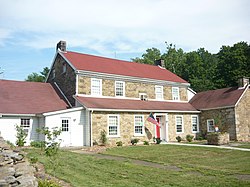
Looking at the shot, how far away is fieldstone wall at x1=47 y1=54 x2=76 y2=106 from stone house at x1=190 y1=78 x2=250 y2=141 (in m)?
13.9

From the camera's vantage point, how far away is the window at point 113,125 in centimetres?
2224

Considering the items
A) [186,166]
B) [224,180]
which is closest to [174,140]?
[186,166]

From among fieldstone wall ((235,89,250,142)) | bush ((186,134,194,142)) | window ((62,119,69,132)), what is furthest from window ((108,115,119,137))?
fieldstone wall ((235,89,250,142))

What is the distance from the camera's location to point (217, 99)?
29.4m

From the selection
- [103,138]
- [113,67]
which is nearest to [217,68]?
[113,67]

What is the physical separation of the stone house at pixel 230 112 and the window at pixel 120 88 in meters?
9.07

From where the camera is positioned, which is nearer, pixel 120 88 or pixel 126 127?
pixel 126 127

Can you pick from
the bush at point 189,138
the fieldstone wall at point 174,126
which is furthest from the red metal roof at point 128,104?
the bush at point 189,138

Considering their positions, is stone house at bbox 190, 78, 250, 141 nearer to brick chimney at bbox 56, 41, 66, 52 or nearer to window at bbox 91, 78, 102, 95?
window at bbox 91, 78, 102, 95

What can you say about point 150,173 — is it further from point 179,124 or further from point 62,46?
point 62,46

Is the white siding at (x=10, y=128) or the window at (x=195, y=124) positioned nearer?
the white siding at (x=10, y=128)

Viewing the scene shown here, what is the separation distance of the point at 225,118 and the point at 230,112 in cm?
85

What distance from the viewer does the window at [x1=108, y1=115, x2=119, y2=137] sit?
22239mm

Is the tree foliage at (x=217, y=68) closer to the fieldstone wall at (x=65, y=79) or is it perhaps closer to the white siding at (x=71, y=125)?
the fieldstone wall at (x=65, y=79)
